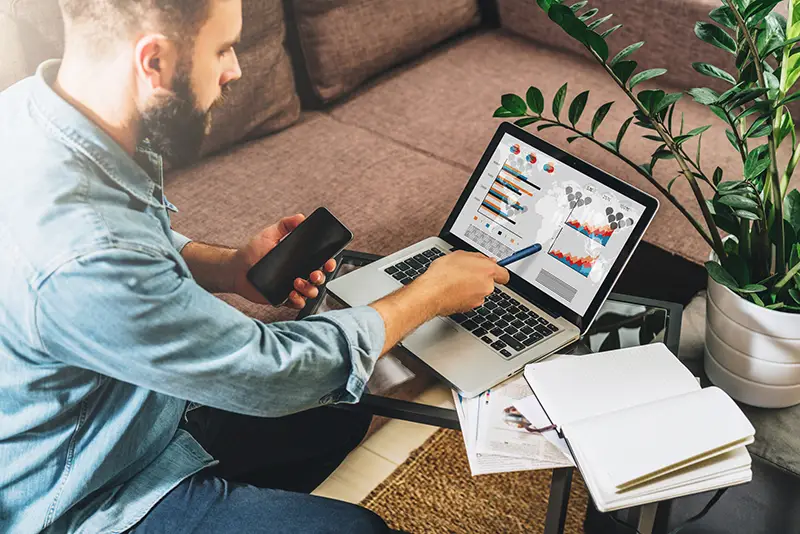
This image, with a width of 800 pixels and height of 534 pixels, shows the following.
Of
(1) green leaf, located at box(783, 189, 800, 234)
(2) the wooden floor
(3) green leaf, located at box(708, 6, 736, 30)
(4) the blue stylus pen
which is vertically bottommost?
(2) the wooden floor

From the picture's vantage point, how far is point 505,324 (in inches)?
44.4

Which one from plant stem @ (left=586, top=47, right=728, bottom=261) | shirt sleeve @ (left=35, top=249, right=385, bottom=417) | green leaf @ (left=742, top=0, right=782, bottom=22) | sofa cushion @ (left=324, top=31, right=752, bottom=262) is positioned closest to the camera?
shirt sleeve @ (left=35, top=249, right=385, bottom=417)

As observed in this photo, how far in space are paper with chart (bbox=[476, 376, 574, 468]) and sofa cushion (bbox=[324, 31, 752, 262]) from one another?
2.29 ft

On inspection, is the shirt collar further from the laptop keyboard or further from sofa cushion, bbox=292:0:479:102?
sofa cushion, bbox=292:0:479:102

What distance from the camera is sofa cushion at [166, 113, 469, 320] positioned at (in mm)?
1426

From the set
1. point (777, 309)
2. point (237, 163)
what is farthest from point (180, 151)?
point (777, 309)

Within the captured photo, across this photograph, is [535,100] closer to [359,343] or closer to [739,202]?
[739,202]

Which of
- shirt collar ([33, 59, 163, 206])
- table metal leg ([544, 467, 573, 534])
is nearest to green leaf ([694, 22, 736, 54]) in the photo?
table metal leg ([544, 467, 573, 534])

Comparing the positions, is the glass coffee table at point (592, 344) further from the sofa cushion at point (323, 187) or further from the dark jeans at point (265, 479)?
the sofa cushion at point (323, 187)

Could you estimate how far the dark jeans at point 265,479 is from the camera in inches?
38.4

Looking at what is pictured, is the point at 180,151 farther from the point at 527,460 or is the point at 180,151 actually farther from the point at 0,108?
the point at 527,460

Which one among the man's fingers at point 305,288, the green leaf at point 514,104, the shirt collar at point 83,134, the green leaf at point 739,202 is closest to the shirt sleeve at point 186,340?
the shirt collar at point 83,134

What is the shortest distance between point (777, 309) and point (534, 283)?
0.33 meters

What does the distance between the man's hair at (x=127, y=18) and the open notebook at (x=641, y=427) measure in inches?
23.1
